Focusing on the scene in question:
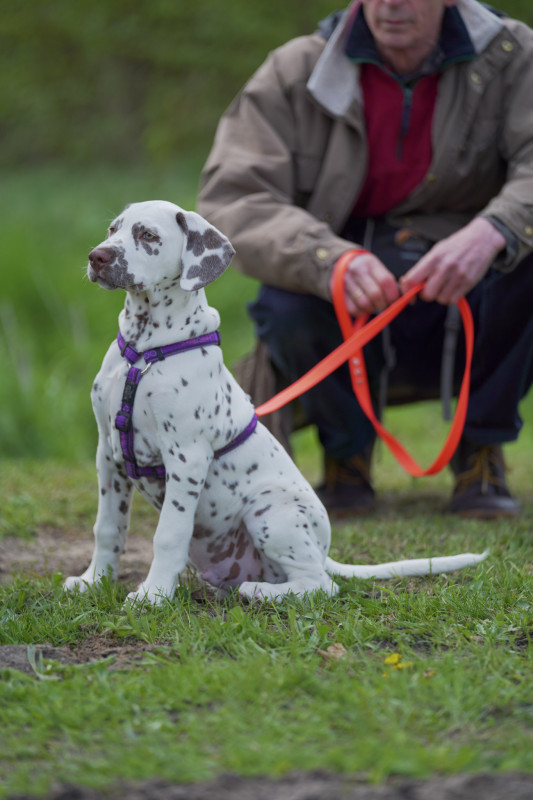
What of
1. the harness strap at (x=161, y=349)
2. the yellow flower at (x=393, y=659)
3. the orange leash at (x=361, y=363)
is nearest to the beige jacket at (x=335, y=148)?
the orange leash at (x=361, y=363)

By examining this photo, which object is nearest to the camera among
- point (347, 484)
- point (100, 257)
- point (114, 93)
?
point (100, 257)

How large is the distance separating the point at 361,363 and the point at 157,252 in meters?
1.44

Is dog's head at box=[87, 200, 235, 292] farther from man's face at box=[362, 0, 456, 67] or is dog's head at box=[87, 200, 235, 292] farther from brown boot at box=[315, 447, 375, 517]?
brown boot at box=[315, 447, 375, 517]

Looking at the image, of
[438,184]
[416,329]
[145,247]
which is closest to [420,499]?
[416,329]

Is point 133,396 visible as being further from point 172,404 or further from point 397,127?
point 397,127

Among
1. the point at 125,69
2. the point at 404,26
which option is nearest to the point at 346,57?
the point at 404,26

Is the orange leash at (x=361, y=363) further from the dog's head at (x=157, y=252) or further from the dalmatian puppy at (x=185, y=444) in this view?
the dog's head at (x=157, y=252)

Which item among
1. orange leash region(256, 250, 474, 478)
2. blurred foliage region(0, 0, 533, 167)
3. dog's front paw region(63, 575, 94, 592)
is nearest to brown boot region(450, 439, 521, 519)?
orange leash region(256, 250, 474, 478)

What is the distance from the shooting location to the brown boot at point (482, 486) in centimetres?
404

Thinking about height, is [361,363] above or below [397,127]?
below

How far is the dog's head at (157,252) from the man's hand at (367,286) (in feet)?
3.34

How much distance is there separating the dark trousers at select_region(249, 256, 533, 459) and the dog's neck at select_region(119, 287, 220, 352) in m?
1.40

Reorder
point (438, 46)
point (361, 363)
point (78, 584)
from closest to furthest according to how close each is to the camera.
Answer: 1. point (78, 584)
2. point (361, 363)
3. point (438, 46)

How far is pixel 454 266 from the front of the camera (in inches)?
137
